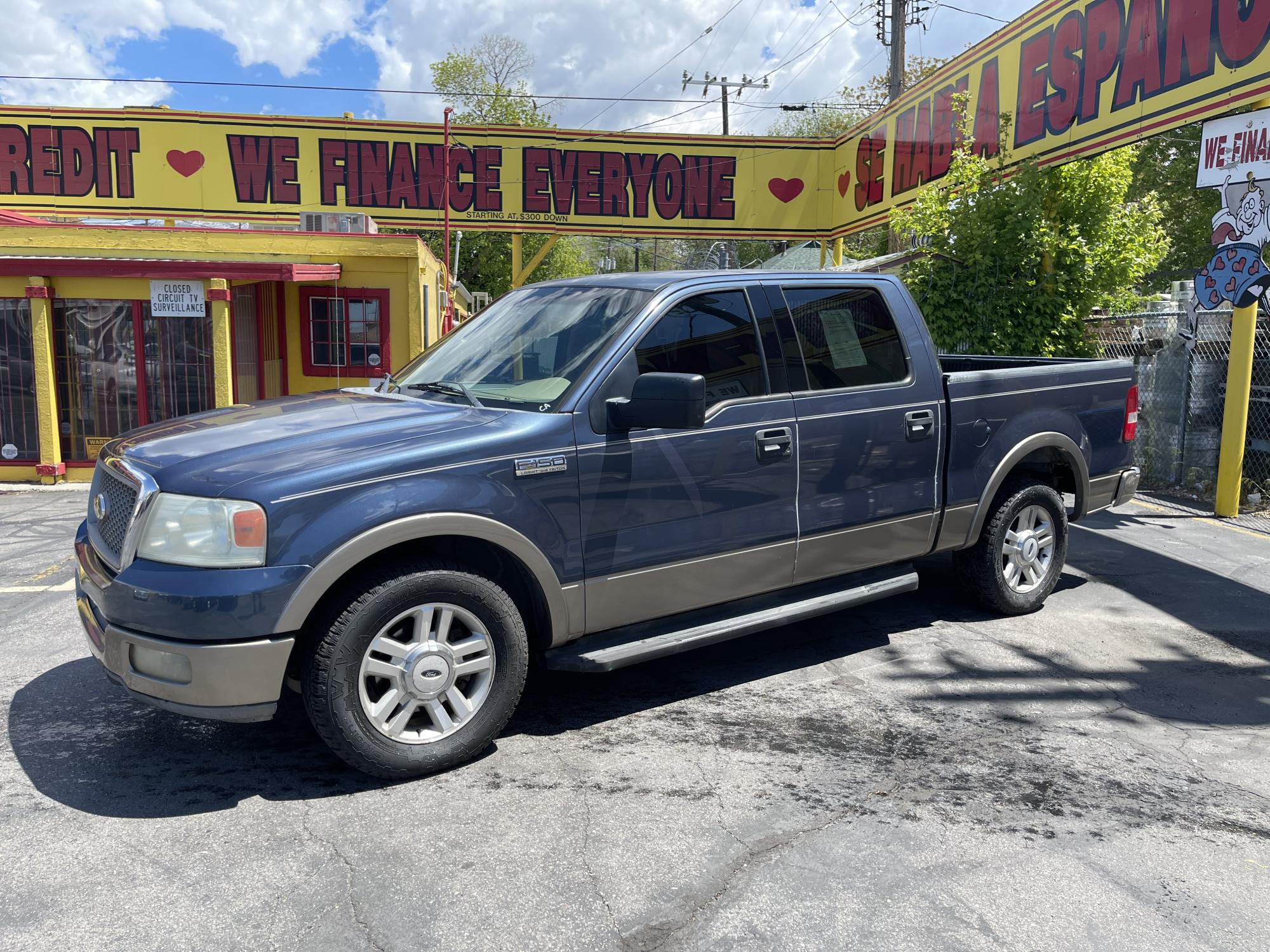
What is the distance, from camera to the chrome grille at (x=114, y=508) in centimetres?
382

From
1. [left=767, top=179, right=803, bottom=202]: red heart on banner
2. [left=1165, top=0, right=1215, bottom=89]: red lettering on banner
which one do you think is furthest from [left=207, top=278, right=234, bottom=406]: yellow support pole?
[left=1165, top=0, right=1215, bottom=89]: red lettering on banner

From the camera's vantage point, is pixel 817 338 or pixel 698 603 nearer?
pixel 698 603

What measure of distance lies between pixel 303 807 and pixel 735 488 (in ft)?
7.22

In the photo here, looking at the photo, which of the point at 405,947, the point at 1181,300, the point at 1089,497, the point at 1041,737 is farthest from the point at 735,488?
the point at 1181,300

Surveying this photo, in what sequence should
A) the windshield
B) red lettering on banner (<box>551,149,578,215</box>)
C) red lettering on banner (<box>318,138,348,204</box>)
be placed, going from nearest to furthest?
1. the windshield
2. red lettering on banner (<box>318,138,348,204</box>)
3. red lettering on banner (<box>551,149,578,215</box>)

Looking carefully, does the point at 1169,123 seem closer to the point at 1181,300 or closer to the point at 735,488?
the point at 1181,300

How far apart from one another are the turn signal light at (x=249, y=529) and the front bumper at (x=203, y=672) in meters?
0.34

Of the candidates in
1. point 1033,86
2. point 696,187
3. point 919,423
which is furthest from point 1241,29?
point 696,187

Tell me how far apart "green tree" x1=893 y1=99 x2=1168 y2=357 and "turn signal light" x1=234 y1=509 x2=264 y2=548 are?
336 inches

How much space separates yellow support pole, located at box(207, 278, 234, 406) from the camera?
1293cm

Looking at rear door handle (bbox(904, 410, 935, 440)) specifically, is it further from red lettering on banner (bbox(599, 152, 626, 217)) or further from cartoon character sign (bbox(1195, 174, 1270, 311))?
red lettering on banner (bbox(599, 152, 626, 217))

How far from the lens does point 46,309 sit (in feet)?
41.6

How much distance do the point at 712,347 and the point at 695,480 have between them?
659 mm

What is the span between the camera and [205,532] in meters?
3.57
